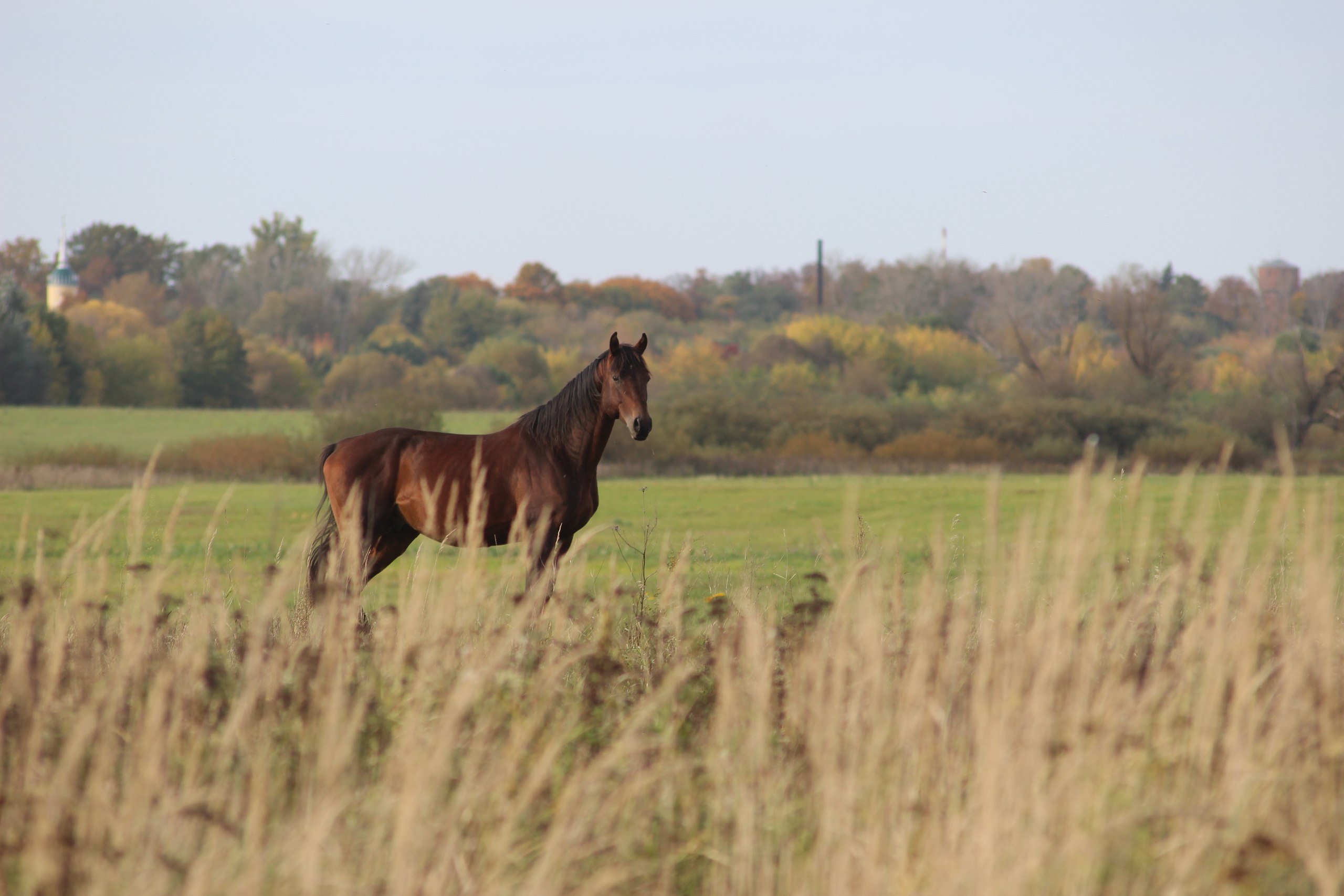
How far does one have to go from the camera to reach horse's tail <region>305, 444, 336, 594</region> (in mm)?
7750

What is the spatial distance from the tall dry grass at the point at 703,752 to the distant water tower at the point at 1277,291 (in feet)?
213

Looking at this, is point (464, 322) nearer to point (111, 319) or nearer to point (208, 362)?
point (111, 319)

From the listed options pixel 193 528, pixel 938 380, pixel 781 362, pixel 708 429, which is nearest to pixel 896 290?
pixel 938 380

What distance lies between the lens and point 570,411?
745 cm

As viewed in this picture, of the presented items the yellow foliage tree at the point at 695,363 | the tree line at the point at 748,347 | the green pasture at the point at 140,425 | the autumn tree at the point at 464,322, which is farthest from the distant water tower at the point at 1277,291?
the autumn tree at the point at 464,322

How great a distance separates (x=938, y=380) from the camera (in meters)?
78.2

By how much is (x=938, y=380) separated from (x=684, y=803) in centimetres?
7667

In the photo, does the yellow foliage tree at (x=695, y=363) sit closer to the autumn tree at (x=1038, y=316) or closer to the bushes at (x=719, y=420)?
the bushes at (x=719, y=420)

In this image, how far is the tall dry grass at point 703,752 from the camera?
3.06m

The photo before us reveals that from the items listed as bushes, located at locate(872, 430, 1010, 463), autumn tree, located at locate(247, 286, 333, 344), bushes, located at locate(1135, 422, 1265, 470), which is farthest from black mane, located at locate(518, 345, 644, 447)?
Answer: autumn tree, located at locate(247, 286, 333, 344)

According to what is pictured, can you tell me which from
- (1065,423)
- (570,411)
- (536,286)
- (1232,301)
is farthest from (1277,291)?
(570,411)

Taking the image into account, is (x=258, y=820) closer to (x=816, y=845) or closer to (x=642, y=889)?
(x=642, y=889)

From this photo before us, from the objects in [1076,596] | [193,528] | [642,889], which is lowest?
[193,528]

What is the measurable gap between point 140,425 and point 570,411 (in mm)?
56198
